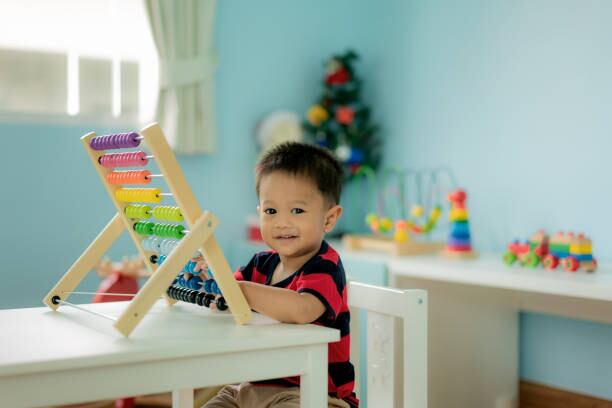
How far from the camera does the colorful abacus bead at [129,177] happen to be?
1294 mm

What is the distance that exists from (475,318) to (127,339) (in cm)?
174

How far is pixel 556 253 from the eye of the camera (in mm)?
2238

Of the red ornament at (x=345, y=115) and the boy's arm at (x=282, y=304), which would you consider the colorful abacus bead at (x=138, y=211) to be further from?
the red ornament at (x=345, y=115)

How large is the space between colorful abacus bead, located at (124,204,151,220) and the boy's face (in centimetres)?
22

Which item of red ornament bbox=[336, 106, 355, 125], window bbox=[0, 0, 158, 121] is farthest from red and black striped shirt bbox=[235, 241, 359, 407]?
red ornament bbox=[336, 106, 355, 125]

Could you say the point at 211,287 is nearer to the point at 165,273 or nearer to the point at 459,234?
the point at 165,273

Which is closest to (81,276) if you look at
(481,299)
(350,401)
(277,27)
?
(350,401)

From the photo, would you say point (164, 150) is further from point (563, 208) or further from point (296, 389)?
point (563, 208)

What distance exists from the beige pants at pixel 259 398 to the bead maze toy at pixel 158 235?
0.20m

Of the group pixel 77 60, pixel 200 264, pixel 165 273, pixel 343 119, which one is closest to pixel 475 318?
pixel 343 119

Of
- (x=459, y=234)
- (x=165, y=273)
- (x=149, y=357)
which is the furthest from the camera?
(x=459, y=234)

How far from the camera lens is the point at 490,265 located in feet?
7.64

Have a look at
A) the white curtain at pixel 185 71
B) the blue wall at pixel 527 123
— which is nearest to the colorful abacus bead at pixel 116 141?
the white curtain at pixel 185 71

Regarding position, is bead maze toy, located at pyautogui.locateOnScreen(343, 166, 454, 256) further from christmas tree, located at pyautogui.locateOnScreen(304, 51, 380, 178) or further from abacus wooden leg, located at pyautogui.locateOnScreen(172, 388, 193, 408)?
abacus wooden leg, located at pyautogui.locateOnScreen(172, 388, 193, 408)
